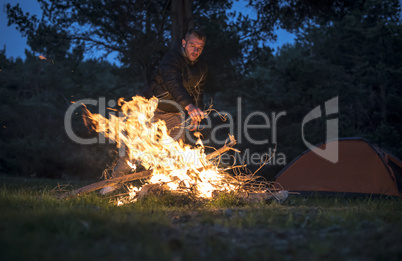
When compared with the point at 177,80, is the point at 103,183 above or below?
below

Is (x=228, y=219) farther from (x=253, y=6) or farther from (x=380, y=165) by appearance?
(x=253, y=6)

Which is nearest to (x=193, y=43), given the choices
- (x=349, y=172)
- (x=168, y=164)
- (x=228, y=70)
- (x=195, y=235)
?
(x=168, y=164)

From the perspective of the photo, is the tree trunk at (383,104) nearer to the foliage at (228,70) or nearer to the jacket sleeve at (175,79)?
the foliage at (228,70)

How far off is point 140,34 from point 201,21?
2.24m

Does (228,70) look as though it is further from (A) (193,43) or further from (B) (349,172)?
(A) (193,43)

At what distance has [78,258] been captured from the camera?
2.55 m

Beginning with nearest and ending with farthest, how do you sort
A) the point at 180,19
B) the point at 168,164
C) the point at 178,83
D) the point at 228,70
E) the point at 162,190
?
the point at 162,190 < the point at 178,83 < the point at 168,164 < the point at 180,19 < the point at 228,70

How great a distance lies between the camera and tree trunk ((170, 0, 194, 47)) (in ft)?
33.4

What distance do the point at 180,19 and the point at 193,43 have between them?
4938 mm

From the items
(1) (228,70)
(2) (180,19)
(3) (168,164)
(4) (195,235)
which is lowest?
(4) (195,235)

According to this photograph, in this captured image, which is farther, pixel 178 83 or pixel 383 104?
pixel 383 104

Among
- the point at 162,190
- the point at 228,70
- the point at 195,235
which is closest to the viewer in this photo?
the point at 195,235

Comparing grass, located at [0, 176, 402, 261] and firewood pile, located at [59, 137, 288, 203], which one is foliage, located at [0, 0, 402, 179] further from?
grass, located at [0, 176, 402, 261]

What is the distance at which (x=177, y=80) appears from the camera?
5.48 metres
